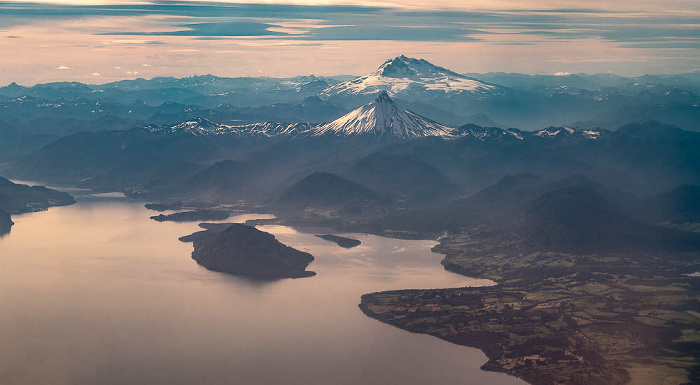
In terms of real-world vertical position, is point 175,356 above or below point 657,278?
below

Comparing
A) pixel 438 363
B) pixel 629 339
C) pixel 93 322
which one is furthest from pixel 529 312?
pixel 93 322

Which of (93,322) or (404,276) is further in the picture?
(404,276)

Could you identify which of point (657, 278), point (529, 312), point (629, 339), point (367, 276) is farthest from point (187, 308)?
point (657, 278)

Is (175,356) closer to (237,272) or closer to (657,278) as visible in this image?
(237,272)

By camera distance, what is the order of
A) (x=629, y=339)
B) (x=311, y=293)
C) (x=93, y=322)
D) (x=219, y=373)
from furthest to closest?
(x=311, y=293) < (x=93, y=322) < (x=629, y=339) < (x=219, y=373)

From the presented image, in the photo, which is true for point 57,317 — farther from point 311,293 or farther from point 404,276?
point 404,276

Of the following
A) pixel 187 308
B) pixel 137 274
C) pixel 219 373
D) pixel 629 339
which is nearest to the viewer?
pixel 219 373
